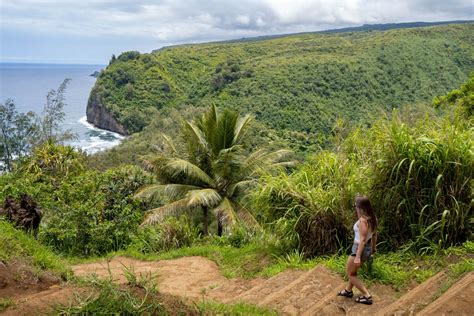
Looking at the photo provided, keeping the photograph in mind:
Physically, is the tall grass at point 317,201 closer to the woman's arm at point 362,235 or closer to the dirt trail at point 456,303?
the woman's arm at point 362,235

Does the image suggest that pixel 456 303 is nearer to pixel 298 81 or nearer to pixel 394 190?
pixel 394 190

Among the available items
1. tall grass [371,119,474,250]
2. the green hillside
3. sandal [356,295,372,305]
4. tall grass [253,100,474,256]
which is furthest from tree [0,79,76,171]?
sandal [356,295,372,305]

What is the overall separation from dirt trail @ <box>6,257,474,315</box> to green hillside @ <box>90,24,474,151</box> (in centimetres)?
4321

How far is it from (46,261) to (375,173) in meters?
4.31

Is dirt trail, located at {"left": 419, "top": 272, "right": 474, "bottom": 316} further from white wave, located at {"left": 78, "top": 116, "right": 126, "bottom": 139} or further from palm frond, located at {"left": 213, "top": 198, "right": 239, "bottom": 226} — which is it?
white wave, located at {"left": 78, "top": 116, "right": 126, "bottom": 139}

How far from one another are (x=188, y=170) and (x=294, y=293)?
28.8ft

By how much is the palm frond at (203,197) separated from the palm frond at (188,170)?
2.06 feet

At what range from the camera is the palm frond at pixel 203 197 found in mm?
12750

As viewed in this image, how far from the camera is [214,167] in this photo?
554 inches

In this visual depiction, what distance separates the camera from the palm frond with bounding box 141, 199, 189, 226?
1265 centimetres

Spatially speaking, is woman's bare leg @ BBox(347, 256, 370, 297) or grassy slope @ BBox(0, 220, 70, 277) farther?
grassy slope @ BBox(0, 220, 70, 277)

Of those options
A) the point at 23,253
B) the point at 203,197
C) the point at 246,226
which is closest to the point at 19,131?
the point at 203,197

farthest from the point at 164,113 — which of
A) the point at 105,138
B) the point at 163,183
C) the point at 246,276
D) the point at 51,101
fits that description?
the point at 246,276

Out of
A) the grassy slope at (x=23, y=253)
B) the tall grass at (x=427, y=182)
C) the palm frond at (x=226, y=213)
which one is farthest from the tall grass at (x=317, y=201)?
the palm frond at (x=226, y=213)
